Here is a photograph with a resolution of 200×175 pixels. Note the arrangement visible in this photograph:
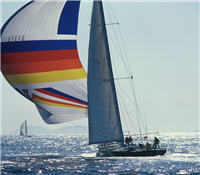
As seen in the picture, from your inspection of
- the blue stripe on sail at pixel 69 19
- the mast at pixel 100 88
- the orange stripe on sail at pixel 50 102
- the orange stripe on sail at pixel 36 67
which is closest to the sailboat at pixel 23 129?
the orange stripe on sail at pixel 50 102

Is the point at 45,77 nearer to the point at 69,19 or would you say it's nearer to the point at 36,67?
the point at 36,67

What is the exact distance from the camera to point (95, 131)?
28.6m

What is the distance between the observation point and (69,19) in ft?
96.6

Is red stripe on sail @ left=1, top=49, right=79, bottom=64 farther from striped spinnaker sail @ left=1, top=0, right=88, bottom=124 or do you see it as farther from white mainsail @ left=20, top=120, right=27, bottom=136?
white mainsail @ left=20, top=120, right=27, bottom=136

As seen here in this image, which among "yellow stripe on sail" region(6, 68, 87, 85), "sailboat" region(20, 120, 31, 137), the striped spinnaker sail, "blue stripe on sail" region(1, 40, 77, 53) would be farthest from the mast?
"sailboat" region(20, 120, 31, 137)

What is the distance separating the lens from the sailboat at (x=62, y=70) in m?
28.6

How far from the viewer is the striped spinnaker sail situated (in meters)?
28.7

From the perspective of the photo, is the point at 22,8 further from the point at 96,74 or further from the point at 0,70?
the point at 96,74

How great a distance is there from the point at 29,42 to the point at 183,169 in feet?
38.3

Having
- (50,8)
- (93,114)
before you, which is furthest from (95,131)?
(50,8)

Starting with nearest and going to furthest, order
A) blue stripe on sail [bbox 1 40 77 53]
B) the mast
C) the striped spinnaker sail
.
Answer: the mast
the striped spinnaker sail
blue stripe on sail [bbox 1 40 77 53]

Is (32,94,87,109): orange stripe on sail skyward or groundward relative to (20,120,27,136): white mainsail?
skyward

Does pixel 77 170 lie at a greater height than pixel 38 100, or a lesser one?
lesser

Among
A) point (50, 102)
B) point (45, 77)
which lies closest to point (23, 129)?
point (45, 77)
